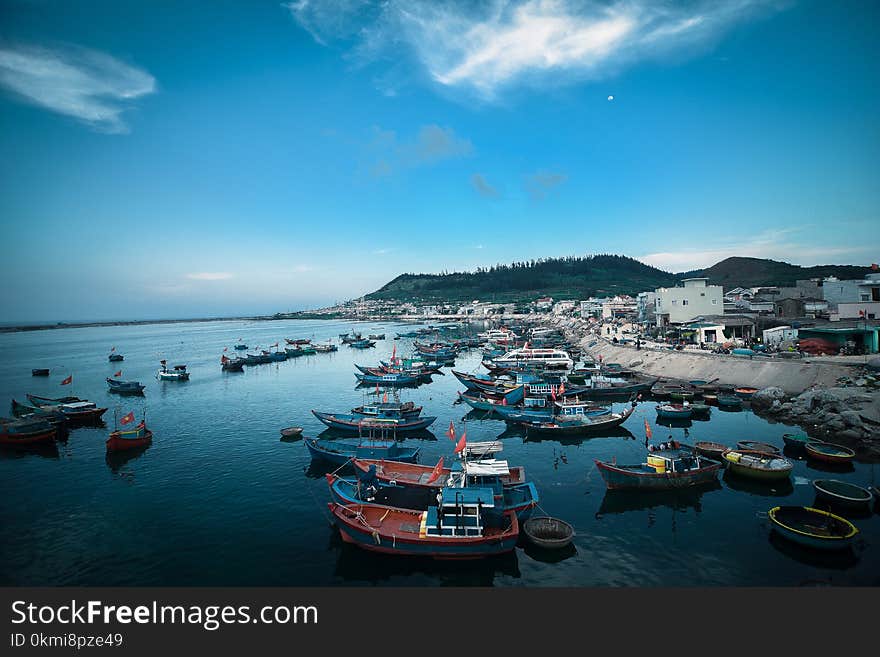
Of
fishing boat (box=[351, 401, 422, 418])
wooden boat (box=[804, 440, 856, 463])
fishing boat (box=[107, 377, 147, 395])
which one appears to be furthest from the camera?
fishing boat (box=[107, 377, 147, 395])

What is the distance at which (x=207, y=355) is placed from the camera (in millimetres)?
95312

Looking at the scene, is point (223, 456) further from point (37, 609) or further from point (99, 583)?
point (37, 609)

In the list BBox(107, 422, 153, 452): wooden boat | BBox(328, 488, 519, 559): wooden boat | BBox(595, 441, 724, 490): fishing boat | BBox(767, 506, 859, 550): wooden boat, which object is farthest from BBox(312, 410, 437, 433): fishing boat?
BBox(767, 506, 859, 550): wooden boat

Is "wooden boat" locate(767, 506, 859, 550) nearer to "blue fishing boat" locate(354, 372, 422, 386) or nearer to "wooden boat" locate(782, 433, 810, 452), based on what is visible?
"wooden boat" locate(782, 433, 810, 452)

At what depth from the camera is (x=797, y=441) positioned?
25188 millimetres

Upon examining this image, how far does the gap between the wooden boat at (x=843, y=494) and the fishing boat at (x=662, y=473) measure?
156 inches

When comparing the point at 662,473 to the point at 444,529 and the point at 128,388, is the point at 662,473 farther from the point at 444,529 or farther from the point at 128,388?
the point at 128,388

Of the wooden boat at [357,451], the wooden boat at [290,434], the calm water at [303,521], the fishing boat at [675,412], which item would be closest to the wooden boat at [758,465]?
the calm water at [303,521]

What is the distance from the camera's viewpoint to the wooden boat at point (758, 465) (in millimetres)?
A: 21234

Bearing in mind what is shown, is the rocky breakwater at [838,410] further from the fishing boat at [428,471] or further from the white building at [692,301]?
the white building at [692,301]

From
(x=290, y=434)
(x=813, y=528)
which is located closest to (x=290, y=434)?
(x=290, y=434)

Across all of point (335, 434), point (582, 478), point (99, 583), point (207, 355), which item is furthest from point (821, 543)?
point (207, 355)

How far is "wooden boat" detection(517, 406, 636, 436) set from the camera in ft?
104

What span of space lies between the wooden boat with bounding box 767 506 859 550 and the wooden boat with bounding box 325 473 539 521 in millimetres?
9290
